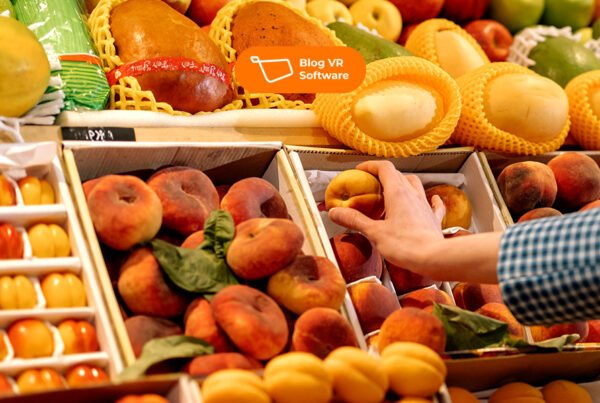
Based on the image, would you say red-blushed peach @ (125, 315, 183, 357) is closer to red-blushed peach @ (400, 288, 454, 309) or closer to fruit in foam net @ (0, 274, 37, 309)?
fruit in foam net @ (0, 274, 37, 309)

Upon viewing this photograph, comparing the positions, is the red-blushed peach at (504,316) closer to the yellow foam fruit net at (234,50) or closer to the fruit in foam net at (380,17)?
the yellow foam fruit net at (234,50)

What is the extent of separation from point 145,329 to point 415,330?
1.71ft

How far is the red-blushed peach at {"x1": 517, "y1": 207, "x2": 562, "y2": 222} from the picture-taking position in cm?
230

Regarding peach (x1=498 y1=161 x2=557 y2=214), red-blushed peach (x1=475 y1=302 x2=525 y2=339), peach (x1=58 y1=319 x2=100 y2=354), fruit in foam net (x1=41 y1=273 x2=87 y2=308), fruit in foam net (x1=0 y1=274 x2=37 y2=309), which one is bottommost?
red-blushed peach (x1=475 y1=302 x2=525 y2=339)

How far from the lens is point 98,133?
6.66 feet

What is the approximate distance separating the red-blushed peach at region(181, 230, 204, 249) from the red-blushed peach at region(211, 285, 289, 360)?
A: 18cm

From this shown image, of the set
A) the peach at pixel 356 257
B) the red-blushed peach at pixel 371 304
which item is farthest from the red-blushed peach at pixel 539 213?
the red-blushed peach at pixel 371 304

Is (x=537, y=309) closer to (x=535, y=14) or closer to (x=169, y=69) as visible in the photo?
(x=169, y=69)

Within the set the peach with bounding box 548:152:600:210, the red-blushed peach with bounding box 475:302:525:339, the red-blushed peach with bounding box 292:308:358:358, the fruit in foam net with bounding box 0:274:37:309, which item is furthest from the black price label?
the peach with bounding box 548:152:600:210

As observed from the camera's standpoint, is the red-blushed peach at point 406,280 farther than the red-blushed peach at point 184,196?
Yes

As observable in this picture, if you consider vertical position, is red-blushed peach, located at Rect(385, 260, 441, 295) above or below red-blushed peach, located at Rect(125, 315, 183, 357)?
below

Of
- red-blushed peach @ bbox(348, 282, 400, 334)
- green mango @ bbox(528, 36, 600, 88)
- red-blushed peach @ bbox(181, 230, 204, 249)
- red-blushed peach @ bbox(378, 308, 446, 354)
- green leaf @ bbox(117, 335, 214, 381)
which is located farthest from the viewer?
green mango @ bbox(528, 36, 600, 88)

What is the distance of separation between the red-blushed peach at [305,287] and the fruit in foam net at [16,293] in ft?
1.48

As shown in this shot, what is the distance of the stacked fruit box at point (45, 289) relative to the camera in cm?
144
